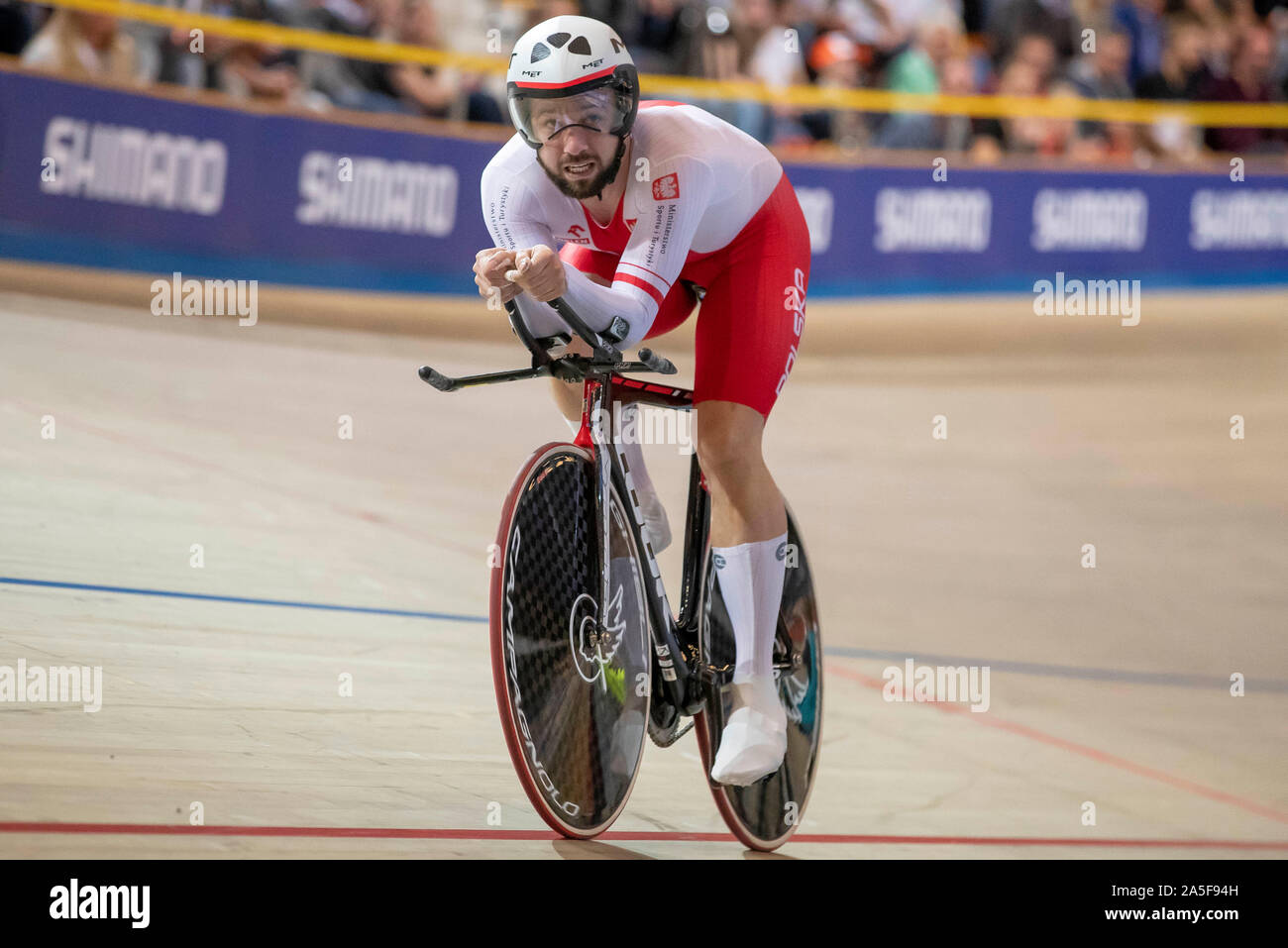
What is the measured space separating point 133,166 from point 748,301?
5.85 m

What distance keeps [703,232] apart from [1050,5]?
9929 mm

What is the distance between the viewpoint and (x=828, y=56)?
1092 centimetres

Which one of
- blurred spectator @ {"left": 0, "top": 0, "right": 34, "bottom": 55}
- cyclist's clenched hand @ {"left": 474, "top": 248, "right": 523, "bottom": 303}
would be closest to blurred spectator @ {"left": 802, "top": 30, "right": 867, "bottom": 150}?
blurred spectator @ {"left": 0, "top": 0, "right": 34, "bottom": 55}

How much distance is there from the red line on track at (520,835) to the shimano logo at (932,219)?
7.33 m

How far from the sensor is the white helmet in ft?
8.76

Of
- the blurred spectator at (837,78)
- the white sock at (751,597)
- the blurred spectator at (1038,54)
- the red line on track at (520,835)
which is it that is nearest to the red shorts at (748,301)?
the white sock at (751,597)

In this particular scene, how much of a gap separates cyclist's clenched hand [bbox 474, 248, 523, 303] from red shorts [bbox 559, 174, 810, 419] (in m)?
0.52

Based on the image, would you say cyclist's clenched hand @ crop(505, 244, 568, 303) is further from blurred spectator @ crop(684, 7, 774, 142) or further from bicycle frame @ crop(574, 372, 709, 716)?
blurred spectator @ crop(684, 7, 774, 142)

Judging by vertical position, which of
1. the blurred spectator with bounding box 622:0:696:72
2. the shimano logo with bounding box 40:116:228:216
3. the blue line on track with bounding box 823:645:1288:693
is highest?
the blurred spectator with bounding box 622:0:696:72

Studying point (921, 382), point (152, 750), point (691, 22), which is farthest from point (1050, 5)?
point (152, 750)

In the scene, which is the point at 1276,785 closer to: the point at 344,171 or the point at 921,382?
the point at 921,382

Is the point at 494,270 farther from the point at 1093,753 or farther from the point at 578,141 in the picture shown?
the point at 1093,753

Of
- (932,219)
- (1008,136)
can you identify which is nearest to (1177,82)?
(1008,136)

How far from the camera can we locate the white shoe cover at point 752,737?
290 centimetres
